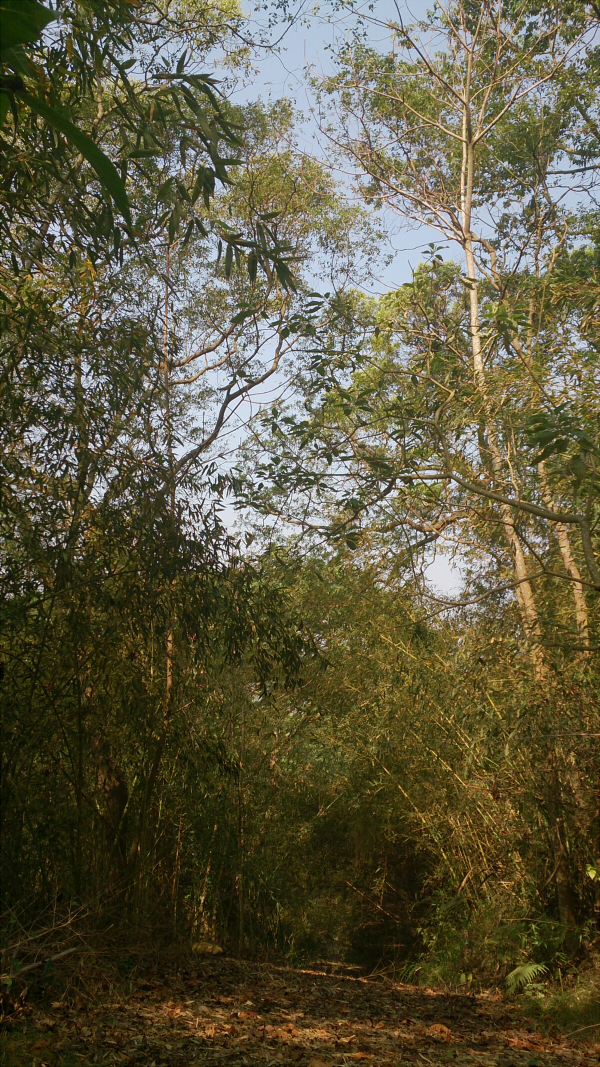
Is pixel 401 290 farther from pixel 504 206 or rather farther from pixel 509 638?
pixel 509 638

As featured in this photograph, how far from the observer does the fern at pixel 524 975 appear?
4.69 m

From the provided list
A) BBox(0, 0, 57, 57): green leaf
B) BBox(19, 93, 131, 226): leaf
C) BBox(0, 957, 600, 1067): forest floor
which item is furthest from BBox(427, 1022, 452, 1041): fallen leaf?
BBox(0, 0, 57, 57): green leaf

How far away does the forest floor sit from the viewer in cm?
291

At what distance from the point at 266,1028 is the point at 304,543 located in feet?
8.17

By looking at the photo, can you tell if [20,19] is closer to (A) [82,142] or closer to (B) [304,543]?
(A) [82,142]

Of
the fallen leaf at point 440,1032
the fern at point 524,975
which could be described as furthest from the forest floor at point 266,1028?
the fern at point 524,975

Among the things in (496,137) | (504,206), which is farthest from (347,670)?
(496,137)

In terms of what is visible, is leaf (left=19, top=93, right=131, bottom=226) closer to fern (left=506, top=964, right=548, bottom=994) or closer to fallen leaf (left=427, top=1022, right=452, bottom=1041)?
fallen leaf (left=427, top=1022, right=452, bottom=1041)

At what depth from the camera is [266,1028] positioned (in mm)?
3682

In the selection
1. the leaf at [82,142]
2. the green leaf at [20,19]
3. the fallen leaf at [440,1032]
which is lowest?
the fallen leaf at [440,1032]

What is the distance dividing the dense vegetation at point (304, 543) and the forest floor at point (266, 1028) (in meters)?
0.36

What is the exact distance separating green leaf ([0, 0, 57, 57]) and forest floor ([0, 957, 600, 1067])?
270 cm

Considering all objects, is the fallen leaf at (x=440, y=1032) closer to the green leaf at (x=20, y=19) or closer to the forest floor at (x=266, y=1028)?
the forest floor at (x=266, y=1028)

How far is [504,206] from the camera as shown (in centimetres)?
636
